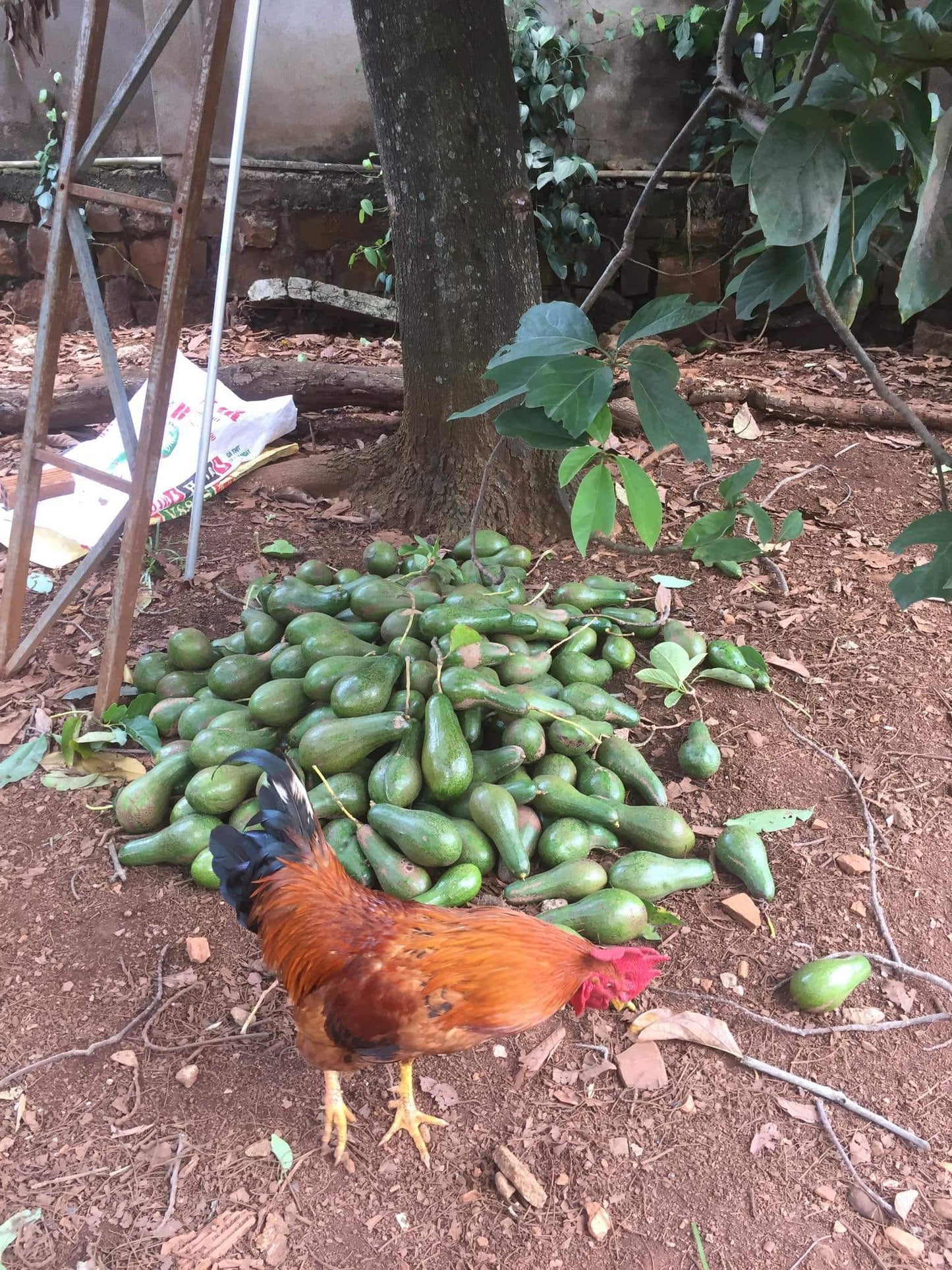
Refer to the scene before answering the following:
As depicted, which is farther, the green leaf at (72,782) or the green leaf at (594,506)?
the green leaf at (72,782)

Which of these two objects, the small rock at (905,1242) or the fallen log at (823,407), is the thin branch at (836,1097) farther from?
the fallen log at (823,407)

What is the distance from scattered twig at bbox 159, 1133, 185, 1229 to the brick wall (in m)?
5.84

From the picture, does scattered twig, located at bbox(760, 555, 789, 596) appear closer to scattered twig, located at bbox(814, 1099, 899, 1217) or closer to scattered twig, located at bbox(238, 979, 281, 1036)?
scattered twig, located at bbox(814, 1099, 899, 1217)

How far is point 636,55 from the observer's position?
19.4ft

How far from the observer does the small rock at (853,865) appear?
238cm

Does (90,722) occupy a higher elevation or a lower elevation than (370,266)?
lower

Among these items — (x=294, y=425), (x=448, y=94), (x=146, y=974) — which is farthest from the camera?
(x=294, y=425)

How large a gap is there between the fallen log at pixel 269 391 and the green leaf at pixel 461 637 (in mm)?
2607

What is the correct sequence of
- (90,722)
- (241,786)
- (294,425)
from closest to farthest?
(241,786), (90,722), (294,425)

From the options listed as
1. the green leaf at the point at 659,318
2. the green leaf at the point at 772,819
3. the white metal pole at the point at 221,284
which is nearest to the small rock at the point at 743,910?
the green leaf at the point at 772,819

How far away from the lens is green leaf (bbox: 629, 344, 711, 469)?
1.65 metres

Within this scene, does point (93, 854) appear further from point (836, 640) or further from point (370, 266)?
point (370, 266)

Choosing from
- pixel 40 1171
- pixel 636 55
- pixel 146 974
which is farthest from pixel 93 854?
pixel 636 55

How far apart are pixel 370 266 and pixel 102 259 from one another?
1968 millimetres
